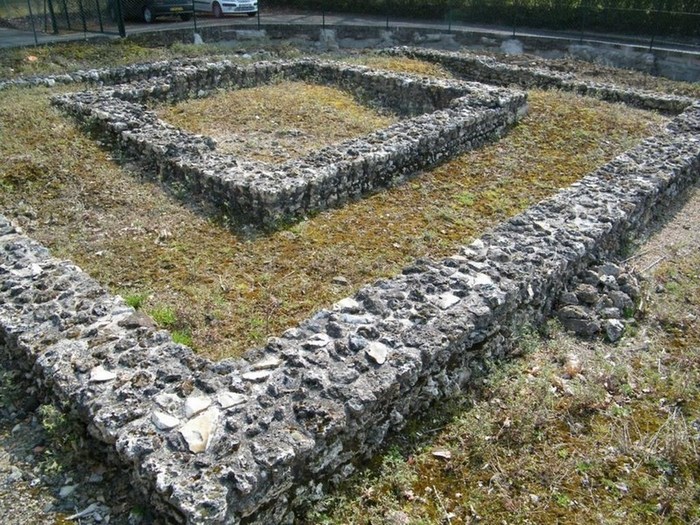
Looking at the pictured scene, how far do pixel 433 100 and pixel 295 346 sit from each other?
32.5 feet

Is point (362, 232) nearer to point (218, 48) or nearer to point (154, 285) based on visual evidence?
point (154, 285)

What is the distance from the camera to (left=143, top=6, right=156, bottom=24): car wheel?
2366 centimetres

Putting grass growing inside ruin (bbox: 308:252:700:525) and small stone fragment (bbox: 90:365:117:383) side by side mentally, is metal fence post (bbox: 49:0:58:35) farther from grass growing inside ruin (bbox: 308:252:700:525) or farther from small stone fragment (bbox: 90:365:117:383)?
grass growing inside ruin (bbox: 308:252:700:525)

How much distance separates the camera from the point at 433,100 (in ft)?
44.5

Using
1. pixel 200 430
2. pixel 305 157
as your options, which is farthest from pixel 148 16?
pixel 200 430

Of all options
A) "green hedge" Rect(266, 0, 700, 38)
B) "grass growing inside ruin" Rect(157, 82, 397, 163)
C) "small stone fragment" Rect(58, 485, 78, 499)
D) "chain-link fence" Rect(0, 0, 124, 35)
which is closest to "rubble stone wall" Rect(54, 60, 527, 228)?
"grass growing inside ruin" Rect(157, 82, 397, 163)

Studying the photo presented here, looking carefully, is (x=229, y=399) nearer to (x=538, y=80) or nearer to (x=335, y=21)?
(x=538, y=80)

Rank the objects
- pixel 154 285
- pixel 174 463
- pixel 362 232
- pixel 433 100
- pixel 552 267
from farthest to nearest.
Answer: pixel 433 100 < pixel 362 232 < pixel 154 285 < pixel 552 267 < pixel 174 463

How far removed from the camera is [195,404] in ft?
13.9

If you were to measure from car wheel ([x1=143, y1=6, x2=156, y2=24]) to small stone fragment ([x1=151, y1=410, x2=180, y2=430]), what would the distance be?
23043mm

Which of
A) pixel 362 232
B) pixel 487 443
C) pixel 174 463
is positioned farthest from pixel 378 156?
pixel 174 463

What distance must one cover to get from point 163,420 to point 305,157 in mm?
5785

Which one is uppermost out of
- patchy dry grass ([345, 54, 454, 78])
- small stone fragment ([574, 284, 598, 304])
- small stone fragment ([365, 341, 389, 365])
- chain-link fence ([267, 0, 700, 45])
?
chain-link fence ([267, 0, 700, 45])

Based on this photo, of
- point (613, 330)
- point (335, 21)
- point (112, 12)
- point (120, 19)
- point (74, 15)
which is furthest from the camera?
point (335, 21)
